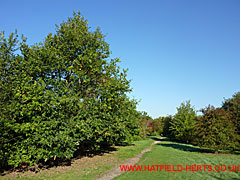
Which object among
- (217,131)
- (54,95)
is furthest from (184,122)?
(54,95)

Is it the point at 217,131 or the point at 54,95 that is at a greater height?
the point at 54,95

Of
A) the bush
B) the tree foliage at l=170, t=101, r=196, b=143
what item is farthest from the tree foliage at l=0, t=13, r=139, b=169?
the tree foliage at l=170, t=101, r=196, b=143

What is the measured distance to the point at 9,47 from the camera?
1145 cm

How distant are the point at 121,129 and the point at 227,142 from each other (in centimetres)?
1255

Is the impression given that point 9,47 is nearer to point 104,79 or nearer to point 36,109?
point 36,109

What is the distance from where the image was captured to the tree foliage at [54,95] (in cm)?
1074

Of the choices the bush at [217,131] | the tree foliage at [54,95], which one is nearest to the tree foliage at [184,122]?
the bush at [217,131]

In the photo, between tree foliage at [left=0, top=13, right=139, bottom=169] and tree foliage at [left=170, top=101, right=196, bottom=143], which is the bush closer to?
tree foliage at [left=0, top=13, right=139, bottom=169]

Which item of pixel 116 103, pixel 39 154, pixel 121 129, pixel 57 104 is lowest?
pixel 39 154

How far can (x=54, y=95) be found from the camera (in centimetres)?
1186

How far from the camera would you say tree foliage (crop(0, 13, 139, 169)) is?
10742 mm

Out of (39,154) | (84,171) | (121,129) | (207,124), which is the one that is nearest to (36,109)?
(39,154)

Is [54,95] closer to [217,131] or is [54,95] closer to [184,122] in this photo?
[217,131]

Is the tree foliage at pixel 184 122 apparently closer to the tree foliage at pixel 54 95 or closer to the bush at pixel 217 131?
the bush at pixel 217 131
